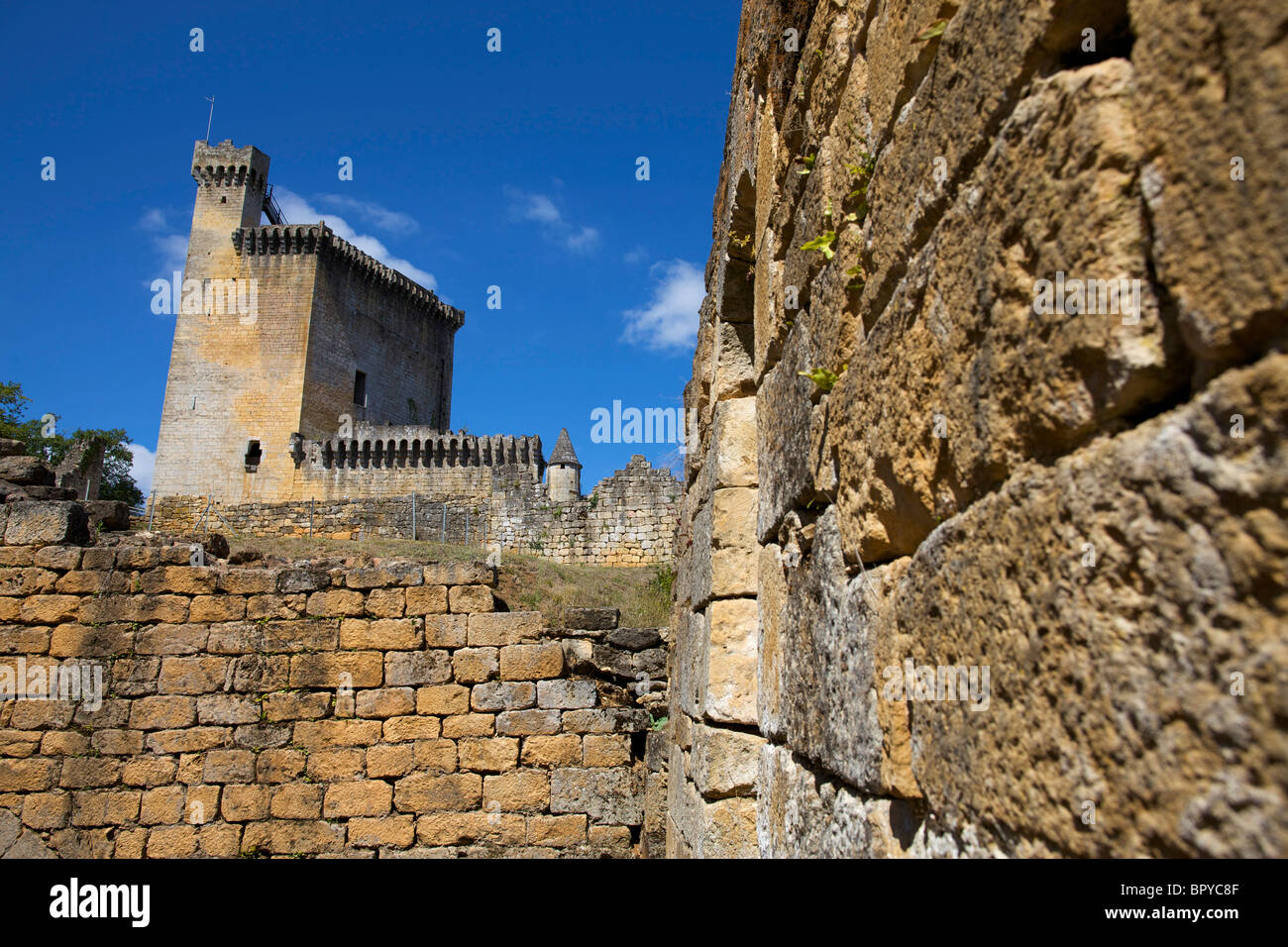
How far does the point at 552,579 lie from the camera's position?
16.7 m

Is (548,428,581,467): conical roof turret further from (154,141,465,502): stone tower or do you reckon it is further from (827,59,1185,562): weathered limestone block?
A: (827,59,1185,562): weathered limestone block

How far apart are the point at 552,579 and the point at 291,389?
2363 cm

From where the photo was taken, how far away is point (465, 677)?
21.9 ft

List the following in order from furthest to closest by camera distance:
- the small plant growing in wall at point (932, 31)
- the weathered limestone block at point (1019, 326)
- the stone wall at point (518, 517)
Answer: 1. the stone wall at point (518, 517)
2. the small plant growing in wall at point (932, 31)
3. the weathered limestone block at point (1019, 326)

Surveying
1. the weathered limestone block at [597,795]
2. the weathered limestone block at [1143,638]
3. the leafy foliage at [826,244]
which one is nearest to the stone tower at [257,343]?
the weathered limestone block at [597,795]

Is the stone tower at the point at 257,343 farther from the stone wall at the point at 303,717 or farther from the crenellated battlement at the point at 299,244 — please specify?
the stone wall at the point at 303,717

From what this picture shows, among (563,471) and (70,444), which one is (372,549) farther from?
(70,444)

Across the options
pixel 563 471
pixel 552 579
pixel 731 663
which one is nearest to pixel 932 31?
pixel 731 663

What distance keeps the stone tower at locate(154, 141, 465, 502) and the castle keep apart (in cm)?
6

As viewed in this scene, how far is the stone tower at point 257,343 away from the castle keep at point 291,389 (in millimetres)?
60

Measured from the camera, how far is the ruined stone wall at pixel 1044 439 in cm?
77

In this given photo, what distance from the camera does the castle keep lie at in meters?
30.8

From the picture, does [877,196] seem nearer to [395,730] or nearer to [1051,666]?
[1051,666]
